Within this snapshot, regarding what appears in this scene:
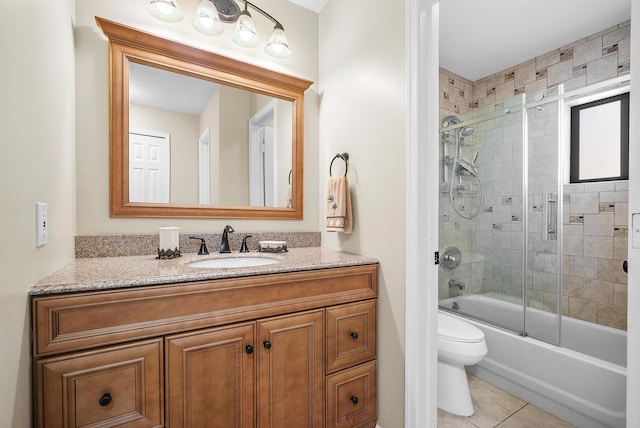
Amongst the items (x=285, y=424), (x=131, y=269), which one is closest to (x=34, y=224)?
(x=131, y=269)

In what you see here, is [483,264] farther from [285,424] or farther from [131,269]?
[131,269]

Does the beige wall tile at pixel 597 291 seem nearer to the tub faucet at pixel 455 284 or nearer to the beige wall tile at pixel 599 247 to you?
the beige wall tile at pixel 599 247

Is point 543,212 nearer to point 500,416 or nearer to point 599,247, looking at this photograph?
point 599,247

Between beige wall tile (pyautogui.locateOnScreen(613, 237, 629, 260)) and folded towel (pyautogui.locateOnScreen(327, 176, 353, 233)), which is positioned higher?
folded towel (pyautogui.locateOnScreen(327, 176, 353, 233))

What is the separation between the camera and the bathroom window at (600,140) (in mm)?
2088

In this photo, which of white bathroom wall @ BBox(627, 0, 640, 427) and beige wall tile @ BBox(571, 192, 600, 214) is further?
beige wall tile @ BBox(571, 192, 600, 214)

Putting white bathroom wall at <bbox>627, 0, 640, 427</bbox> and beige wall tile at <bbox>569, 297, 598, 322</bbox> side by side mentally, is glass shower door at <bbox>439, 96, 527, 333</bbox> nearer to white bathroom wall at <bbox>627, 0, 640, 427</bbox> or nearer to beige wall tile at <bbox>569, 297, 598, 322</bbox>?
beige wall tile at <bbox>569, 297, 598, 322</bbox>

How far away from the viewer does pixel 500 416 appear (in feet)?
5.34

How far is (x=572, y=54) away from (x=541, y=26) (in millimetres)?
440

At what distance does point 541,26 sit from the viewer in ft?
6.84

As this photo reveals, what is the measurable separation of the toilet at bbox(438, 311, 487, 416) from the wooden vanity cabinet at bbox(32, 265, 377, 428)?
1.84ft

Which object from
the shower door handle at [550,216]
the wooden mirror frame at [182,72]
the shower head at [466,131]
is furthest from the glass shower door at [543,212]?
the wooden mirror frame at [182,72]

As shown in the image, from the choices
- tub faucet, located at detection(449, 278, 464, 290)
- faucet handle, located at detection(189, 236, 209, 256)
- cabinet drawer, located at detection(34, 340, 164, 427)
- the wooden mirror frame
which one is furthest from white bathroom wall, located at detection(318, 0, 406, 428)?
tub faucet, located at detection(449, 278, 464, 290)

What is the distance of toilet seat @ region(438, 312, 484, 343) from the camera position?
1.68 metres
